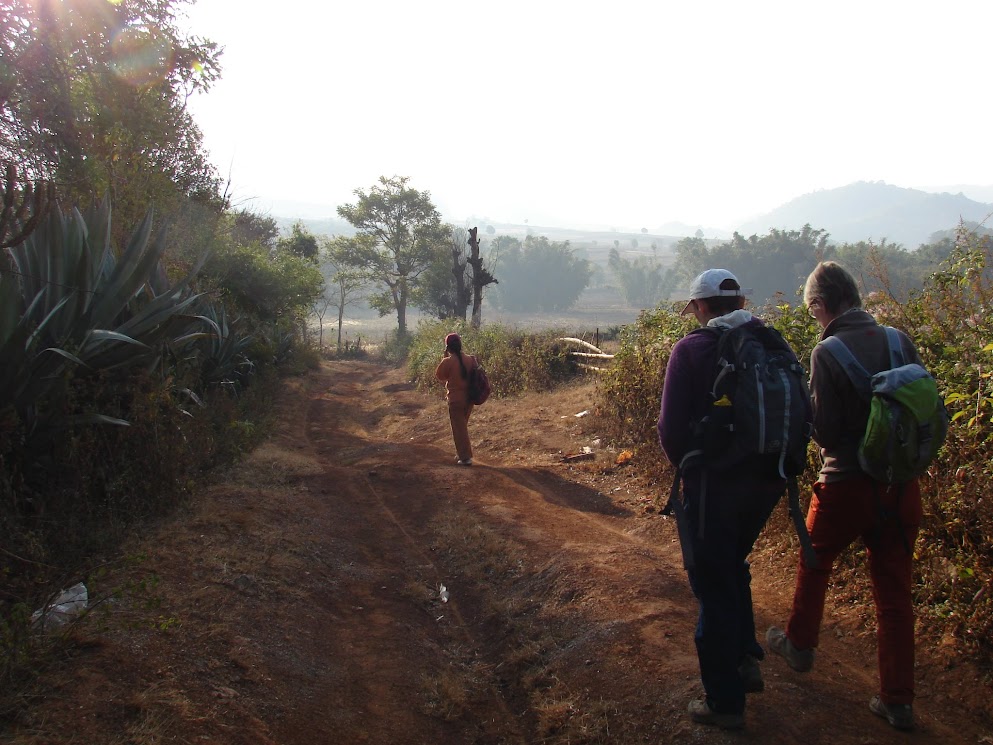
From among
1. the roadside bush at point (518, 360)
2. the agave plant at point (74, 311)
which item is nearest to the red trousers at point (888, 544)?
the agave plant at point (74, 311)

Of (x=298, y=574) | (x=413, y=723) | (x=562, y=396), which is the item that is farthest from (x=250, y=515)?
(x=562, y=396)

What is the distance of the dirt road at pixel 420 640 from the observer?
2803 millimetres

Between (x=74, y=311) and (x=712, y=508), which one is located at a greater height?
(x=74, y=311)

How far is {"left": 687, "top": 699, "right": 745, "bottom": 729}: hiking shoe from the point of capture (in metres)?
2.74

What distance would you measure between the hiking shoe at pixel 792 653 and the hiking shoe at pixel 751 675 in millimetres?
246

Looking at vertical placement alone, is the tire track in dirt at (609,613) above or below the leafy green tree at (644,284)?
below

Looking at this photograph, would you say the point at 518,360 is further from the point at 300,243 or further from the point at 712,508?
the point at 300,243

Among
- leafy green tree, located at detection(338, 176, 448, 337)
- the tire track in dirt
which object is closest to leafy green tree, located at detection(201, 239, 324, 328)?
the tire track in dirt

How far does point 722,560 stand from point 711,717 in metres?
0.66

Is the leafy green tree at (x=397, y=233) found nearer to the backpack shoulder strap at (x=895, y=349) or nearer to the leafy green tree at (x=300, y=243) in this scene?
the leafy green tree at (x=300, y=243)

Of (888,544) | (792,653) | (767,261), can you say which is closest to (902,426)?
(888,544)

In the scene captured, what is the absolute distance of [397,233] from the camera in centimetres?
4575

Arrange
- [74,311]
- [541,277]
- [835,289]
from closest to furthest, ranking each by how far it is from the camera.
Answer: [835,289]
[74,311]
[541,277]

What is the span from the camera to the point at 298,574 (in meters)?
4.39
